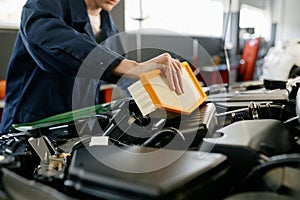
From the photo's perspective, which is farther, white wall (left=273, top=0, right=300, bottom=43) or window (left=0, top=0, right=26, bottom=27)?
white wall (left=273, top=0, right=300, bottom=43)

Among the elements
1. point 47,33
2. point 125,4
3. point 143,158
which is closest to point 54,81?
point 47,33

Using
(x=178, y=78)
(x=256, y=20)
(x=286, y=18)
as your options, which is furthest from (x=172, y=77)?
(x=286, y=18)

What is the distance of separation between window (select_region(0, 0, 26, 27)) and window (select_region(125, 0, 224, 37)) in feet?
2.89

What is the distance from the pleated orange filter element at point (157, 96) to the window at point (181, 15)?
1.98 metres

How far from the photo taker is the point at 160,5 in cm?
366

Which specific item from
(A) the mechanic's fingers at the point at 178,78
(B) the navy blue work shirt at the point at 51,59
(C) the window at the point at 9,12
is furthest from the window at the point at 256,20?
(A) the mechanic's fingers at the point at 178,78

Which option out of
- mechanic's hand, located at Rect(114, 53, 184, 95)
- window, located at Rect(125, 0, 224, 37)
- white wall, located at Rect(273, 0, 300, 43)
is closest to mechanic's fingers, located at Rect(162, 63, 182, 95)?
mechanic's hand, located at Rect(114, 53, 184, 95)

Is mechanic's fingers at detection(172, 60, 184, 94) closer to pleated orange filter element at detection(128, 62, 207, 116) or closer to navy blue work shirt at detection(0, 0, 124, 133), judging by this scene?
pleated orange filter element at detection(128, 62, 207, 116)

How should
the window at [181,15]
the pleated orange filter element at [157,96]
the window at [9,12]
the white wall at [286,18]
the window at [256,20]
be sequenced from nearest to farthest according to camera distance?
the pleated orange filter element at [157,96], the window at [9,12], the window at [181,15], the window at [256,20], the white wall at [286,18]

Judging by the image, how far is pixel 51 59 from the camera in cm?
82

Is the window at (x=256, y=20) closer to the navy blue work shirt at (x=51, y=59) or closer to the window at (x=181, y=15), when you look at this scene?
the window at (x=181, y=15)

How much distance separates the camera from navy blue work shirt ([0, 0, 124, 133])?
754 mm

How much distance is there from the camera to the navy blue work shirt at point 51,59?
0.75m

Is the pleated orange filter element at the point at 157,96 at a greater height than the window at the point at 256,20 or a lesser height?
lesser
